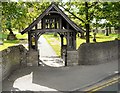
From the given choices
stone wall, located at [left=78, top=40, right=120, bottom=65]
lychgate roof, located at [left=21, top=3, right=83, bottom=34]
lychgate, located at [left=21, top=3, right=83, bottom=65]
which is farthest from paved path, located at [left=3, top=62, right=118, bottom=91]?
lychgate roof, located at [left=21, top=3, right=83, bottom=34]

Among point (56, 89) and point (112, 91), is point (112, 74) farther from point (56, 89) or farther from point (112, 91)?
point (56, 89)

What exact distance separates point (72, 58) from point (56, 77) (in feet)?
15.0

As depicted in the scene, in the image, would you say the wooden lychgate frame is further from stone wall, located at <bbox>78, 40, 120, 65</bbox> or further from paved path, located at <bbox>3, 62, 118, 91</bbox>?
paved path, located at <bbox>3, 62, 118, 91</bbox>

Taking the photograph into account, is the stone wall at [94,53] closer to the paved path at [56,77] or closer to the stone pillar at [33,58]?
the paved path at [56,77]

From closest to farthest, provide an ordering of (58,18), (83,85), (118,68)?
(83,85), (118,68), (58,18)

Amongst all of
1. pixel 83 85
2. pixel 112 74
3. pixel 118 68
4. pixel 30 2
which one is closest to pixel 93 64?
pixel 118 68

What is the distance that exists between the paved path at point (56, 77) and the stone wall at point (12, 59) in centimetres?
48

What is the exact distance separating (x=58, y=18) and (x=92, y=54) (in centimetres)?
416

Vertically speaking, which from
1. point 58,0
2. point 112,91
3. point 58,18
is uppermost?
point 58,0

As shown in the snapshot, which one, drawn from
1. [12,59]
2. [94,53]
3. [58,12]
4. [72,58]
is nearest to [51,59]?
[72,58]

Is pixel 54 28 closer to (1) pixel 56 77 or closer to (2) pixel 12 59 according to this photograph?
(2) pixel 12 59

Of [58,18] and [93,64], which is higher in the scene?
[58,18]

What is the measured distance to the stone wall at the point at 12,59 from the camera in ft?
50.9

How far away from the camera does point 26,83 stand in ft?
48.5
